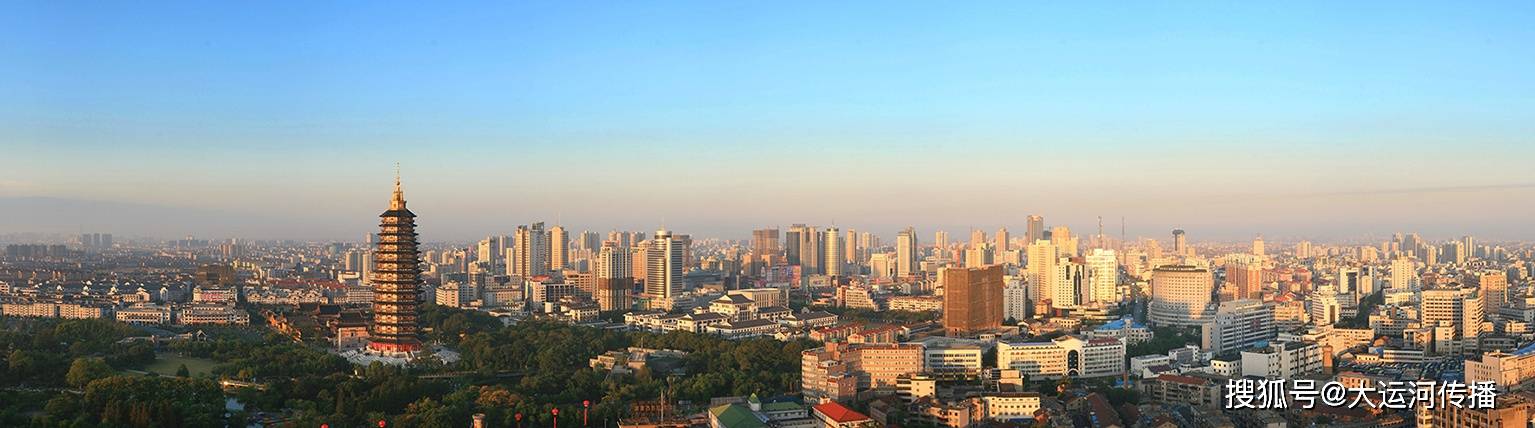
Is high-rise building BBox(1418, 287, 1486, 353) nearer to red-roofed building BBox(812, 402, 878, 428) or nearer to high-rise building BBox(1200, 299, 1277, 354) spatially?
high-rise building BBox(1200, 299, 1277, 354)

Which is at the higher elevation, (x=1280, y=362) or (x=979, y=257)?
(x=979, y=257)

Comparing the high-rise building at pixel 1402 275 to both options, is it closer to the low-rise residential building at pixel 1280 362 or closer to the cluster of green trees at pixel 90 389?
the low-rise residential building at pixel 1280 362

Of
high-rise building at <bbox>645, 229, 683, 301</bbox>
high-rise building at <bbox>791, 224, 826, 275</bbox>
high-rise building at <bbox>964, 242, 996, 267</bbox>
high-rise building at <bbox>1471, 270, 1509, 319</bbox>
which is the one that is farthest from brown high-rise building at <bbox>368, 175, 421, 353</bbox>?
high-rise building at <bbox>791, 224, 826, 275</bbox>

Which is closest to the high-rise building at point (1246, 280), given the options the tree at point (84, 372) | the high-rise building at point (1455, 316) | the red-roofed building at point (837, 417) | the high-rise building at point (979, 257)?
the high-rise building at point (979, 257)

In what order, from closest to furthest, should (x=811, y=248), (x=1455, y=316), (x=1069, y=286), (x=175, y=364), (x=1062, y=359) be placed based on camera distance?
(x=175, y=364) < (x=1062, y=359) < (x=1455, y=316) < (x=1069, y=286) < (x=811, y=248)

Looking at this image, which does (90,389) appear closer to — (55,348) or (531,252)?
(55,348)

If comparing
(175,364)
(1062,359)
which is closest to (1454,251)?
(1062,359)
